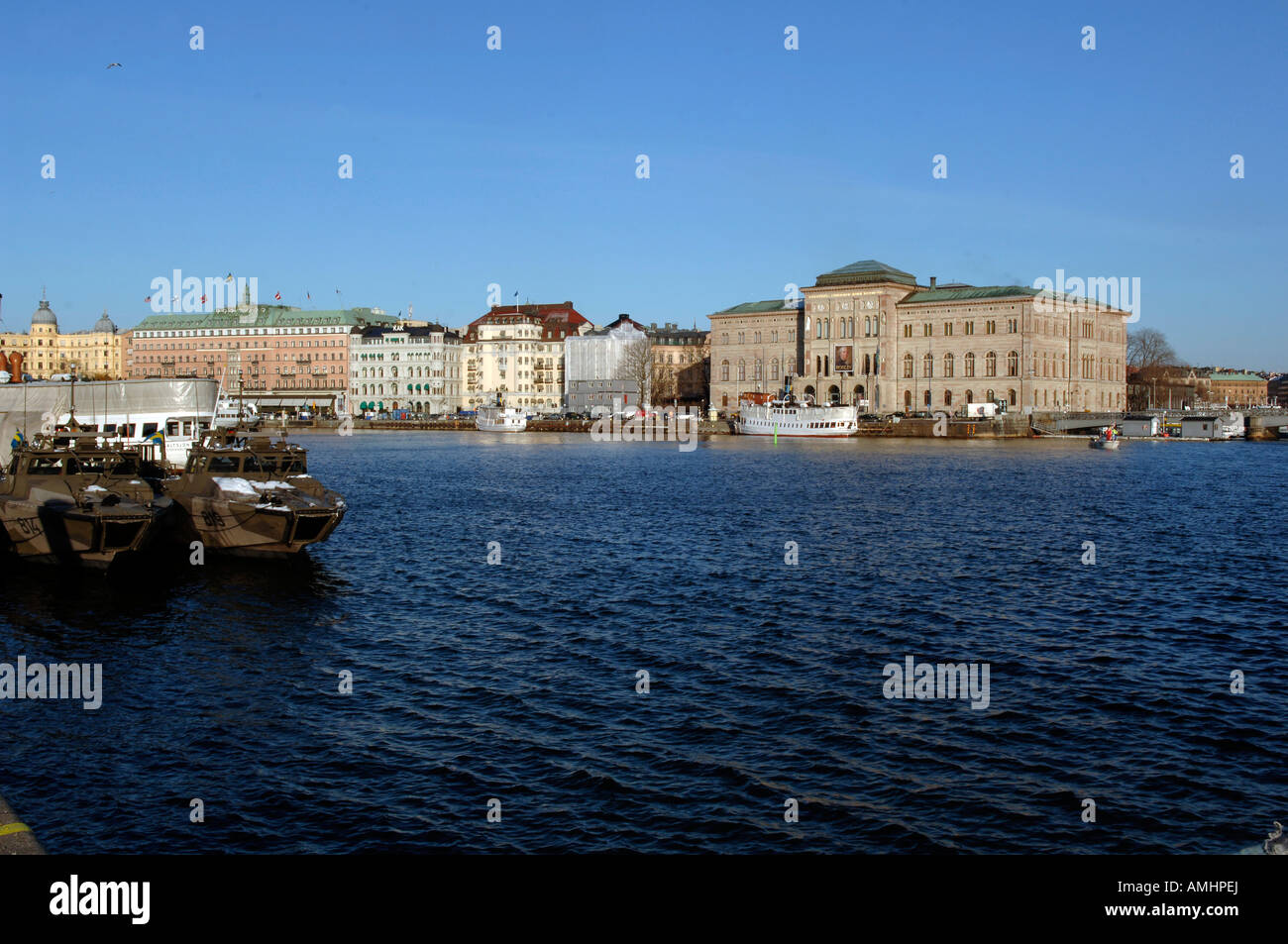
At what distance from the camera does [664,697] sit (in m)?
24.3

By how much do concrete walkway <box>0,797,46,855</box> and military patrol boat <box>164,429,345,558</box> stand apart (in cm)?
2823

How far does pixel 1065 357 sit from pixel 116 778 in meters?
183

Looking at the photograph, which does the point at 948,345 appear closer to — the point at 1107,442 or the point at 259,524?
the point at 1107,442

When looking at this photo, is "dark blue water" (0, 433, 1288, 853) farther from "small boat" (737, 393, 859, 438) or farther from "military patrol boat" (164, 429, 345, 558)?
"small boat" (737, 393, 859, 438)

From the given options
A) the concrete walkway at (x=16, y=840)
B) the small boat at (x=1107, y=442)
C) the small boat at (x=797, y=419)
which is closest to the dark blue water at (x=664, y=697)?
the concrete walkway at (x=16, y=840)

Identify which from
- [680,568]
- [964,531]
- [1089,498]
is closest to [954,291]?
[1089,498]

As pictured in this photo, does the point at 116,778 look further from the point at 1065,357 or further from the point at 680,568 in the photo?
the point at 1065,357

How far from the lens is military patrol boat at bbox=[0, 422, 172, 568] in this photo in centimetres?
3709

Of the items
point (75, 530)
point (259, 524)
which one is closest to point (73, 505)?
point (75, 530)

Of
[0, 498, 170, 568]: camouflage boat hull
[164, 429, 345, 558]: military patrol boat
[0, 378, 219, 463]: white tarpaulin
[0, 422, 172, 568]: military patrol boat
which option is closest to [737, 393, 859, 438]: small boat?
[0, 378, 219, 463]: white tarpaulin

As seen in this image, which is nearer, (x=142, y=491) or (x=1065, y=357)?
(x=142, y=491)

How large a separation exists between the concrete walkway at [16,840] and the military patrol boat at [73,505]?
1021 inches

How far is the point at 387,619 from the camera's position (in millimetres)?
33000
